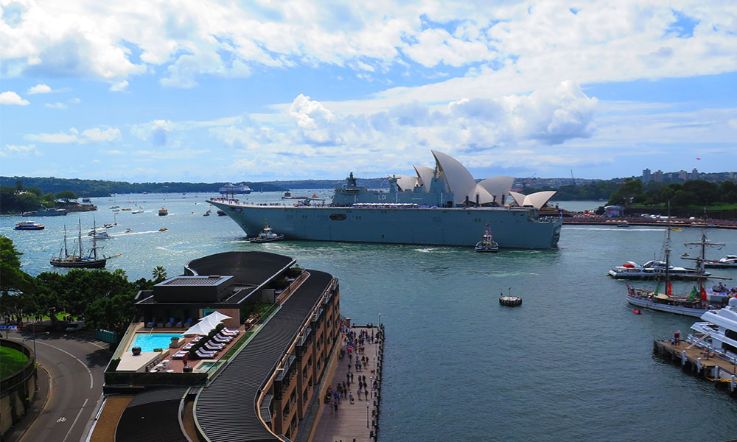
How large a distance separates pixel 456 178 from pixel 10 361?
64.6 metres

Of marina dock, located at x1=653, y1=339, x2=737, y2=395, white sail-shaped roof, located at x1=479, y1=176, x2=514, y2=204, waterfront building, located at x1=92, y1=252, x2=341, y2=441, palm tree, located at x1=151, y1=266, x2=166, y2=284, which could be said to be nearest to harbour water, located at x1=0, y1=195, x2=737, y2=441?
marina dock, located at x1=653, y1=339, x2=737, y2=395

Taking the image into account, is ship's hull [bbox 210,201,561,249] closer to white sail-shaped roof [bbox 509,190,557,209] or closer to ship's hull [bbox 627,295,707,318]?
white sail-shaped roof [bbox 509,190,557,209]

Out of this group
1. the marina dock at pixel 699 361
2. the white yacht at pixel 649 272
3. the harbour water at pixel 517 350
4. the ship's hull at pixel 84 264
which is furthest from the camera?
the ship's hull at pixel 84 264

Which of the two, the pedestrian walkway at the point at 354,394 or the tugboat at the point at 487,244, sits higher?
the tugboat at the point at 487,244

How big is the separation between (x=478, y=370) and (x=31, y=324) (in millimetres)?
23939

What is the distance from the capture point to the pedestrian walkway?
21600 millimetres

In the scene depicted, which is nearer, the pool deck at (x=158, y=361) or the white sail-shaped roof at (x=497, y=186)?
the pool deck at (x=158, y=361)

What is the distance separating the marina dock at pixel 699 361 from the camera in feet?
88.7

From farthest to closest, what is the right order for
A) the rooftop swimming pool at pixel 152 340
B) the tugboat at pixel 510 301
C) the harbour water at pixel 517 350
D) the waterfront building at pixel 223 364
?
the tugboat at pixel 510 301
the harbour water at pixel 517 350
the rooftop swimming pool at pixel 152 340
the waterfront building at pixel 223 364

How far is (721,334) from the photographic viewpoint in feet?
97.8

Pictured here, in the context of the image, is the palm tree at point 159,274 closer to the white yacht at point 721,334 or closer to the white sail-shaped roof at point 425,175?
the white yacht at point 721,334

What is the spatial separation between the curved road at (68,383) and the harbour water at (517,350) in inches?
420

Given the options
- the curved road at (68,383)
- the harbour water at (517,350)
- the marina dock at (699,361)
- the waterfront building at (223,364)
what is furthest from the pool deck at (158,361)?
the marina dock at (699,361)

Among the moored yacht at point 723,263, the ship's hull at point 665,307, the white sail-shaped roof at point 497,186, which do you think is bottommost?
the ship's hull at point 665,307
